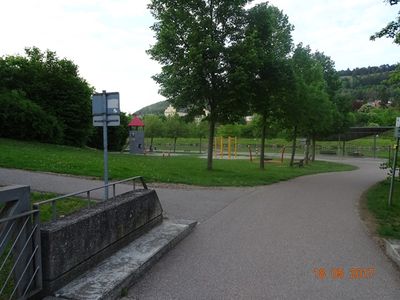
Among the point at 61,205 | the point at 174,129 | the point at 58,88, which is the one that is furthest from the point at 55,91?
the point at 174,129

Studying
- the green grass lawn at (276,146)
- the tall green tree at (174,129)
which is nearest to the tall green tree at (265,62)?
the green grass lawn at (276,146)

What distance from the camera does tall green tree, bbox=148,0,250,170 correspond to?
16.5m

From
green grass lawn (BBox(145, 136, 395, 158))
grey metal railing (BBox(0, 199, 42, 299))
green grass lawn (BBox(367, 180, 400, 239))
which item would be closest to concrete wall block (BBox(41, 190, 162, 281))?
grey metal railing (BBox(0, 199, 42, 299))

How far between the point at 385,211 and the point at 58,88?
26.5 m

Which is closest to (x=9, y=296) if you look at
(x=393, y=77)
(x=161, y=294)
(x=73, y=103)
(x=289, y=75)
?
(x=161, y=294)

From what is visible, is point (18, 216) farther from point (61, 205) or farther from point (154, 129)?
point (154, 129)

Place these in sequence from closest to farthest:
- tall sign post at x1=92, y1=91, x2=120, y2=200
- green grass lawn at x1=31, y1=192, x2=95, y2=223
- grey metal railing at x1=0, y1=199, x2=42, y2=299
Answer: grey metal railing at x1=0, y1=199, x2=42, y2=299 → green grass lawn at x1=31, y1=192, x2=95, y2=223 → tall sign post at x1=92, y1=91, x2=120, y2=200

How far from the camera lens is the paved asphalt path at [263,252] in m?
4.93

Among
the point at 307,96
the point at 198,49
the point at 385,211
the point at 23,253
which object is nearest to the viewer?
the point at 23,253

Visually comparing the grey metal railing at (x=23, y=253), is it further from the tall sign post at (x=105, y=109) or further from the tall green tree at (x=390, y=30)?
the tall green tree at (x=390, y=30)

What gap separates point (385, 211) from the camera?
34.9 feet

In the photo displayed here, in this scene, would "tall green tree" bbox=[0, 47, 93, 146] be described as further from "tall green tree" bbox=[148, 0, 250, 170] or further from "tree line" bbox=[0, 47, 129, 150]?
"tall green tree" bbox=[148, 0, 250, 170]

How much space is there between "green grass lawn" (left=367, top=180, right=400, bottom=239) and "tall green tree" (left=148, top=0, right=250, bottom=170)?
6832mm

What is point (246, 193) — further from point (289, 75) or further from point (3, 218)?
point (3, 218)
